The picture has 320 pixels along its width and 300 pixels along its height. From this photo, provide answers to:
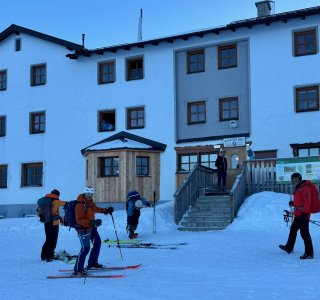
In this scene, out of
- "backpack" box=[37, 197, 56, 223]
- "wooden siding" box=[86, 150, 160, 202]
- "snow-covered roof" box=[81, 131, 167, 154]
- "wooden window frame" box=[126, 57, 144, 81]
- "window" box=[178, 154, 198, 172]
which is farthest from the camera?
"wooden window frame" box=[126, 57, 144, 81]

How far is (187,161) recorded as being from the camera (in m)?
24.8

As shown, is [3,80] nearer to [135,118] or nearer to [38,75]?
[38,75]

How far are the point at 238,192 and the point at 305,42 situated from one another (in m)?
8.04

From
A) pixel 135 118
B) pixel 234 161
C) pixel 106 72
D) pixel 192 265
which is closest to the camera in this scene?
pixel 192 265

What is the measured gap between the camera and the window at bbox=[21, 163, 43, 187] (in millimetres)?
28156

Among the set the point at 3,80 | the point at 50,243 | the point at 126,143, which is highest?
the point at 3,80

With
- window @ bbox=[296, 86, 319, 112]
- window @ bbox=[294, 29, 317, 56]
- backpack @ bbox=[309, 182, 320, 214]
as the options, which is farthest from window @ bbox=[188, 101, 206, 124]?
backpack @ bbox=[309, 182, 320, 214]

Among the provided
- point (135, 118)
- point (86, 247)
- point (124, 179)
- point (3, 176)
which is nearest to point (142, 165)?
point (124, 179)

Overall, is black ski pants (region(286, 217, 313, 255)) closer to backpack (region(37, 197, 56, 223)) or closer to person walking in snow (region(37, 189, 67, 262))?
person walking in snow (region(37, 189, 67, 262))

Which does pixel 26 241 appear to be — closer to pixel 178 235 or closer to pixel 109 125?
pixel 178 235

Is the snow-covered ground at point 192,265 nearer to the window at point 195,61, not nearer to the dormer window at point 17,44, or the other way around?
the window at point 195,61

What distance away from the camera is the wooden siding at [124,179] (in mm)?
24391

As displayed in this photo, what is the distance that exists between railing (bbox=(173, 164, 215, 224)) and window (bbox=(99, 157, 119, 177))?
5.06m

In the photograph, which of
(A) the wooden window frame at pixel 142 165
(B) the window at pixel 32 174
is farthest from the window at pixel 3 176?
(A) the wooden window frame at pixel 142 165
